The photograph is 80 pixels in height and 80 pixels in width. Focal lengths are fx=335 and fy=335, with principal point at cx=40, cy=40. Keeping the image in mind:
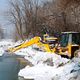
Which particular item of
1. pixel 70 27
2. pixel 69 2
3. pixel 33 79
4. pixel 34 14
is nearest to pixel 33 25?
pixel 34 14

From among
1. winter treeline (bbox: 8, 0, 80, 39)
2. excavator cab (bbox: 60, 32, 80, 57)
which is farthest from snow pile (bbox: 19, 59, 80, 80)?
winter treeline (bbox: 8, 0, 80, 39)

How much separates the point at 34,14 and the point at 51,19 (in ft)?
42.1

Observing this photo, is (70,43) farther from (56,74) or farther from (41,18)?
(41,18)

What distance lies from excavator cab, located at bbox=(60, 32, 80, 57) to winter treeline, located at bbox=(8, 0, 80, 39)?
14.1m

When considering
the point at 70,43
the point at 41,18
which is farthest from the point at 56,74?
the point at 41,18

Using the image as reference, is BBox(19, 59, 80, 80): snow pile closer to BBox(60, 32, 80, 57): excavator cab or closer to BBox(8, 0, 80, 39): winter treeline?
BBox(60, 32, 80, 57): excavator cab

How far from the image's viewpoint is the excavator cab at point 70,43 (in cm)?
2414

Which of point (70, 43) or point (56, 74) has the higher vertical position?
point (70, 43)

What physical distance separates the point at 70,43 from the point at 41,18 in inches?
1322

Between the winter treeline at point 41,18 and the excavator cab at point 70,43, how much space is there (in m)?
14.1

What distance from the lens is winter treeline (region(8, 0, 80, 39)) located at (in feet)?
151

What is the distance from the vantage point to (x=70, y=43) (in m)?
24.6

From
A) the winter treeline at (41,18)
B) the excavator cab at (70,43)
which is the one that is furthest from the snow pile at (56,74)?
the winter treeline at (41,18)

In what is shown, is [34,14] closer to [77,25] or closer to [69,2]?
[77,25]
